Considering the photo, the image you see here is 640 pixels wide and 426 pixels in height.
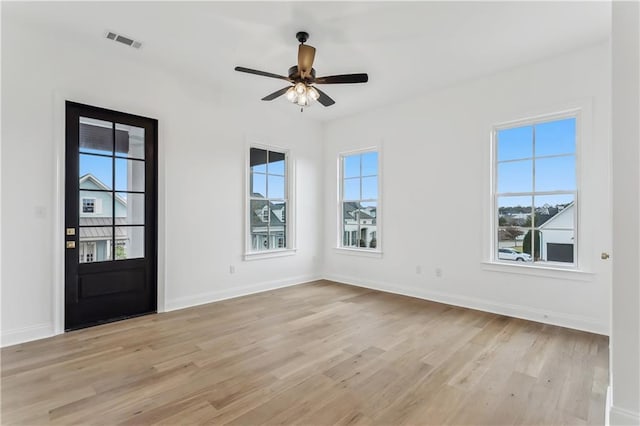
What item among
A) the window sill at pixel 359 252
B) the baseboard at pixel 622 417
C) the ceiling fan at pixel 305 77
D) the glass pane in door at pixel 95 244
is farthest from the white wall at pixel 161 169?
the baseboard at pixel 622 417

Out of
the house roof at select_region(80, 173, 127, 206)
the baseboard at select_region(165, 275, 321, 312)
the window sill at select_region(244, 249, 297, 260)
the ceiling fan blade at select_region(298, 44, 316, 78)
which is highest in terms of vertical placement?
the ceiling fan blade at select_region(298, 44, 316, 78)

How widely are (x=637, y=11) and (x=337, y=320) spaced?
3.42m

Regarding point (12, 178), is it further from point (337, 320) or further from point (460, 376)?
point (460, 376)

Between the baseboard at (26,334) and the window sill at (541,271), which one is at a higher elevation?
the window sill at (541,271)

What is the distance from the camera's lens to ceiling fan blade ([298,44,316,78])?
115 inches

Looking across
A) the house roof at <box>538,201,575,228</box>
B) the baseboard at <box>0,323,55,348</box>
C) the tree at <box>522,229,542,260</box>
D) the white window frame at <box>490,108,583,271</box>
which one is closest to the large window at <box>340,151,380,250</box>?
the white window frame at <box>490,108,583,271</box>

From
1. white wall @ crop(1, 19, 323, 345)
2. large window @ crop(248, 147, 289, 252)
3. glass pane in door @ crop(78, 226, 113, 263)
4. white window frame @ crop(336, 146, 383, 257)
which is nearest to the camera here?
white wall @ crop(1, 19, 323, 345)

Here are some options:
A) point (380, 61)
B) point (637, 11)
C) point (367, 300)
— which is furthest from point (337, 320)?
point (637, 11)

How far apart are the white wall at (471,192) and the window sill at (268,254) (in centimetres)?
97

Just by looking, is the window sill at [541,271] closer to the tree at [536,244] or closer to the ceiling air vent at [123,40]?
the tree at [536,244]

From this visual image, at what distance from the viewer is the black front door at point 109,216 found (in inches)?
134

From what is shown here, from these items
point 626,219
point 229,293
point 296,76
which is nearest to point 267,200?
point 229,293

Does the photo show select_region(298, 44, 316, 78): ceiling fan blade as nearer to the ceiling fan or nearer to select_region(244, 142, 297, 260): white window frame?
the ceiling fan

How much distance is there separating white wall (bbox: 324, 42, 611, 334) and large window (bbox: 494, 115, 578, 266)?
0.47ft
